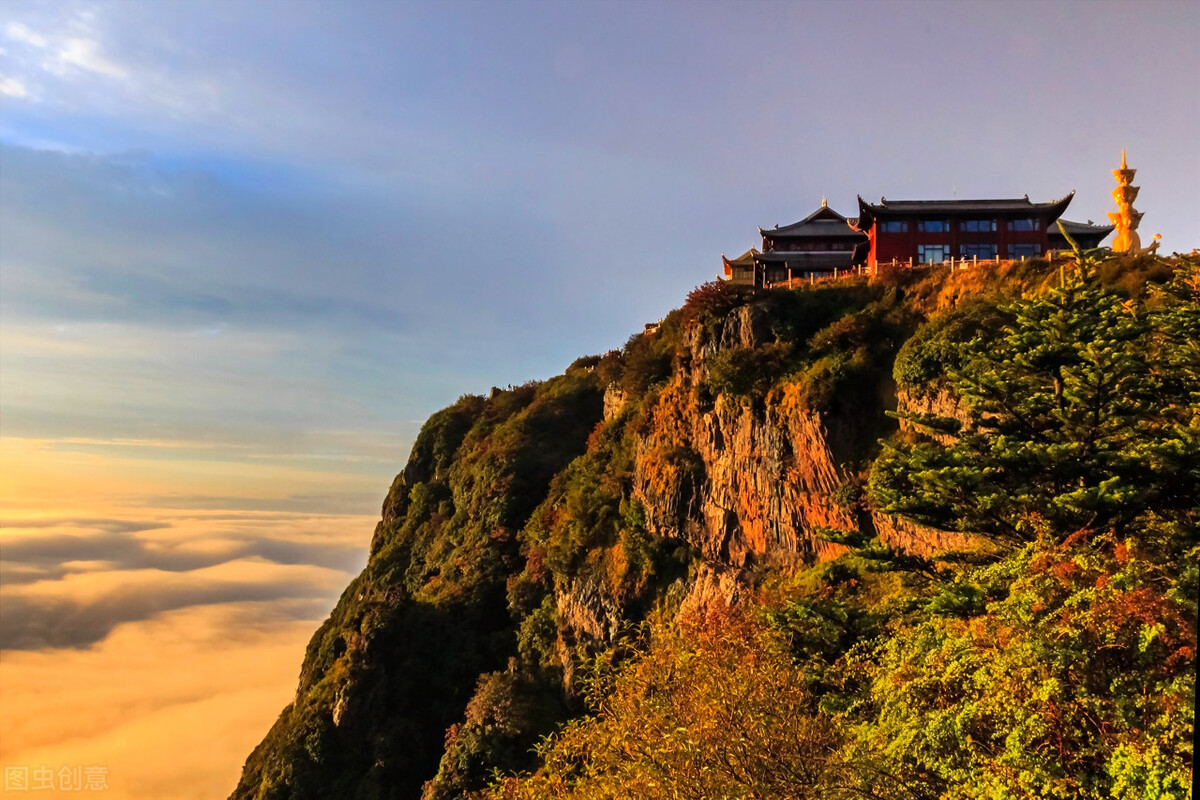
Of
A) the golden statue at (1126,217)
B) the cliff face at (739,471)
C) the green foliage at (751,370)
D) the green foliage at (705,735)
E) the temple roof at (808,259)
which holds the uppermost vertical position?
the temple roof at (808,259)

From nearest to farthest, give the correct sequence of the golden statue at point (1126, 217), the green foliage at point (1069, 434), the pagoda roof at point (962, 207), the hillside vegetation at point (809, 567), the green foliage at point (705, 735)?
1. the hillside vegetation at point (809, 567)
2. the green foliage at point (705, 735)
3. the green foliage at point (1069, 434)
4. the golden statue at point (1126, 217)
5. the pagoda roof at point (962, 207)

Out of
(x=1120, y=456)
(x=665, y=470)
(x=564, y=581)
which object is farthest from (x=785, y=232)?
(x=1120, y=456)

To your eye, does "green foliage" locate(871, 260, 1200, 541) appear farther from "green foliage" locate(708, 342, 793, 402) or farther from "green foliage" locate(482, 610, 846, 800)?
"green foliage" locate(708, 342, 793, 402)

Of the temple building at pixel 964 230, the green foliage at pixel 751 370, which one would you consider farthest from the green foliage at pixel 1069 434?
the temple building at pixel 964 230

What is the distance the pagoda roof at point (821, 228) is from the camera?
4438 cm

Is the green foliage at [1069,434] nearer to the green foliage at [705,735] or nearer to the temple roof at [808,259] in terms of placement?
the green foliage at [705,735]

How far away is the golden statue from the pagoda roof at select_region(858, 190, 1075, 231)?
8192 mm

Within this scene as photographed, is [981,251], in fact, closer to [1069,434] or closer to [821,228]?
[821,228]

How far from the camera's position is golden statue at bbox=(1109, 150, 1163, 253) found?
25.6 m

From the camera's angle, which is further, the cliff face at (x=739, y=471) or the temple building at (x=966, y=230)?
the temple building at (x=966, y=230)

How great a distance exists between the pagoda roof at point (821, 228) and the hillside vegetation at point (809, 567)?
12.6 meters

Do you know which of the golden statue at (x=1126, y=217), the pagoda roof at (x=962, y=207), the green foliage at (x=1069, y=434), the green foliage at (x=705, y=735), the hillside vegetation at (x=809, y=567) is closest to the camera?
the hillside vegetation at (x=809, y=567)

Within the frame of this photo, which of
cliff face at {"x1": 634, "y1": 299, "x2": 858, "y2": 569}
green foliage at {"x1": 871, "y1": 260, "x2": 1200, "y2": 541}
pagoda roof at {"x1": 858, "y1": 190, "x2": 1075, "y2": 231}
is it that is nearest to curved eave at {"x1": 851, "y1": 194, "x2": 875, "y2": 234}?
pagoda roof at {"x1": 858, "y1": 190, "x2": 1075, "y2": 231}

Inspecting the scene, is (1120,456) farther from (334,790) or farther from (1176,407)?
(334,790)
